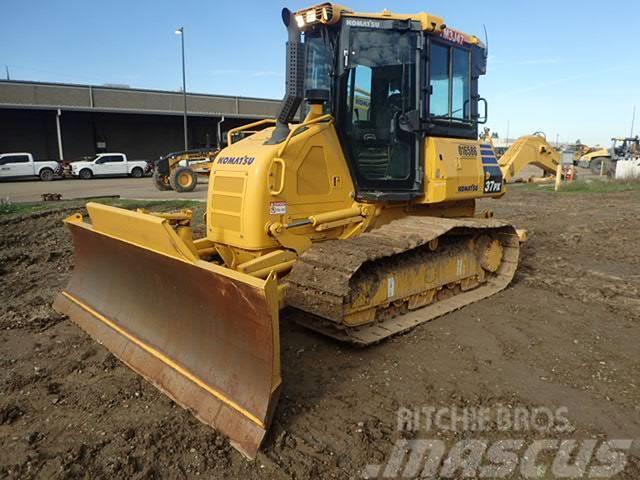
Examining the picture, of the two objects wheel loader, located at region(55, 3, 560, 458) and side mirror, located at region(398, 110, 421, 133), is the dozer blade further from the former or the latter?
side mirror, located at region(398, 110, 421, 133)

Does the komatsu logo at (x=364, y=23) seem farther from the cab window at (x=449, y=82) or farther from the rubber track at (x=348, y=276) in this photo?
the rubber track at (x=348, y=276)

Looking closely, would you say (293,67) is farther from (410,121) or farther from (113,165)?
(113,165)

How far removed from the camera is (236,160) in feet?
16.0

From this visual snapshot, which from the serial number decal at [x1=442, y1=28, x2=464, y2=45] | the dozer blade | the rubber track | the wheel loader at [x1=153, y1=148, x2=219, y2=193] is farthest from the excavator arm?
the wheel loader at [x1=153, y1=148, x2=219, y2=193]

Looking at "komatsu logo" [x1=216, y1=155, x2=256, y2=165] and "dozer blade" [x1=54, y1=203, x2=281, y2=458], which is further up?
"komatsu logo" [x1=216, y1=155, x2=256, y2=165]

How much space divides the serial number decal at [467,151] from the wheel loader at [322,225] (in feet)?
0.07

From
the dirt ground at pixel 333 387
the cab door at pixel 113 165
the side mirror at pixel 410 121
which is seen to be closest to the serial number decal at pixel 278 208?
the dirt ground at pixel 333 387

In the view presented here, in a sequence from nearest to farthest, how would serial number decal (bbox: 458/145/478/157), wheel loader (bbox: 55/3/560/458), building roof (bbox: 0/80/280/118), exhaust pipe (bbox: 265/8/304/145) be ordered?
wheel loader (bbox: 55/3/560/458) < exhaust pipe (bbox: 265/8/304/145) < serial number decal (bbox: 458/145/478/157) < building roof (bbox: 0/80/280/118)

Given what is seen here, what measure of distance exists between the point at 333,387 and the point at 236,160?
7.57 feet

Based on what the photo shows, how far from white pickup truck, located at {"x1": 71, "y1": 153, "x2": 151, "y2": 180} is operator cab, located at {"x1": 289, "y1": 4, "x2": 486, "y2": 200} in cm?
2721

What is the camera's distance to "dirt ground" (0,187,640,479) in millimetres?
3041

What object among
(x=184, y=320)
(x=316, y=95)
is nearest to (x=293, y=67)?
(x=316, y=95)

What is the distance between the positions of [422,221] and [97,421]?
11.8 feet

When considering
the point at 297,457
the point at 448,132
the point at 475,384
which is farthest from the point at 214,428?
the point at 448,132
